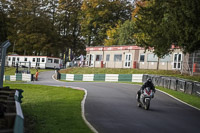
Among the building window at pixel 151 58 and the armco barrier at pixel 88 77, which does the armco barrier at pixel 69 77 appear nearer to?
the armco barrier at pixel 88 77

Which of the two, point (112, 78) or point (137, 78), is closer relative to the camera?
point (137, 78)

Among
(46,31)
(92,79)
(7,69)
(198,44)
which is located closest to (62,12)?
(46,31)

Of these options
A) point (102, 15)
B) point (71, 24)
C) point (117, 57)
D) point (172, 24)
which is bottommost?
point (117, 57)

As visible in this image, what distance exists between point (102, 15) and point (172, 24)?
4031 centimetres

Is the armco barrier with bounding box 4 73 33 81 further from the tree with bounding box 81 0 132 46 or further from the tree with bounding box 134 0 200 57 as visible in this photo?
the tree with bounding box 134 0 200 57

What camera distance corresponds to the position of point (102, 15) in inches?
2186

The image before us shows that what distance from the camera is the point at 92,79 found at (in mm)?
36219

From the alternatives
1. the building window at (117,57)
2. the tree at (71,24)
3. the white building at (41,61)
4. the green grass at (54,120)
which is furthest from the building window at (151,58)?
the tree at (71,24)

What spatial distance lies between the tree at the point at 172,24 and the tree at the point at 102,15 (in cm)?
3688

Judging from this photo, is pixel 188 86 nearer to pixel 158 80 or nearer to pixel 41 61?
pixel 158 80

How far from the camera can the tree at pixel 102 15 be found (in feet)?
185

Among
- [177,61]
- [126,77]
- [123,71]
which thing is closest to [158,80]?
[126,77]

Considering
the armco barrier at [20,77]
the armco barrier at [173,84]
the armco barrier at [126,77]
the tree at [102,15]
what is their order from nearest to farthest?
the armco barrier at [173,84]
the armco barrier at [126,77]
the armco barrier at [20,77]
the tree at [102,15]

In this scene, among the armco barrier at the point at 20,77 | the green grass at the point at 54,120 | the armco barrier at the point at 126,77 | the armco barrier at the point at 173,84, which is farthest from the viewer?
the armco barrier at the point at 20,77
